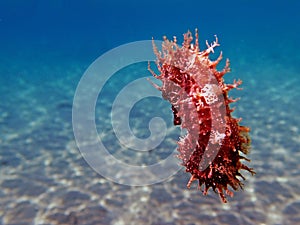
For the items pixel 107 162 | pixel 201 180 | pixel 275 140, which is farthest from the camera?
pixel 275 140

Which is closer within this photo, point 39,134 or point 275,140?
point 275,140

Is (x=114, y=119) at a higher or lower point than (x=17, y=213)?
higher

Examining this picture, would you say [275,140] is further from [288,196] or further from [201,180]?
[201,180]

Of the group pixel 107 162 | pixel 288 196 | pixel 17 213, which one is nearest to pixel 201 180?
pixel 288 196

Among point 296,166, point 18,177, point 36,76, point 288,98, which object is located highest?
point 36,76

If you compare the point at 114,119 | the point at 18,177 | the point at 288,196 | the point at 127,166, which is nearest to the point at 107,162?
the point at 127,166

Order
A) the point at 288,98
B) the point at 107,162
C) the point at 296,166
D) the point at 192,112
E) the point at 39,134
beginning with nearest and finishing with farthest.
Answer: the point at 192,112, the point at 296,166, the point at 107,162, the point at 39,134, the point at 288,98
